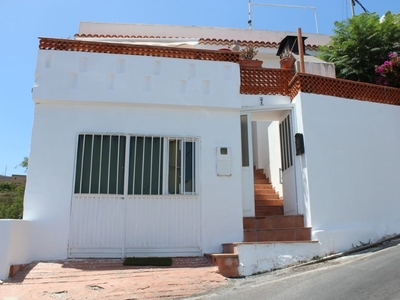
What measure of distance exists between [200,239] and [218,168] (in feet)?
4.76

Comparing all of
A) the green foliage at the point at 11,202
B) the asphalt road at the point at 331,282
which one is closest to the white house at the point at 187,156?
the asphalt road at the point at 331,282

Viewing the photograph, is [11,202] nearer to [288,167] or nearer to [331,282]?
[288,167]

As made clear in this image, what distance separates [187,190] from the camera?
7.27 metres

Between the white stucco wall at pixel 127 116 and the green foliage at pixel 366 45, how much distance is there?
3.69 m

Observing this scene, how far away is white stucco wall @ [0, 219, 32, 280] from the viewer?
18.1 feet

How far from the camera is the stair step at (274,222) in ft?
23.9

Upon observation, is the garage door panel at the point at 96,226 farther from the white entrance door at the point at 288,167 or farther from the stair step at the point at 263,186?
the stair step at the point at 263,186

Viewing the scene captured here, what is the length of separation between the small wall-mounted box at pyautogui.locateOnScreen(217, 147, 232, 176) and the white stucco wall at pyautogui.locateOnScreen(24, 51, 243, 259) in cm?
10

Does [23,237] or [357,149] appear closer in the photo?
[23,237]

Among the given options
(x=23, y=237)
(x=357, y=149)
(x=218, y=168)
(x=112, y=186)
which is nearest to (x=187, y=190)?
(x=218, y=168)

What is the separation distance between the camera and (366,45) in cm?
978

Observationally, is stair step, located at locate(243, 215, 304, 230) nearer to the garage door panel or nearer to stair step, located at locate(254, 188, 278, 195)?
stair step, located at locate(254, 188, 278, 195)

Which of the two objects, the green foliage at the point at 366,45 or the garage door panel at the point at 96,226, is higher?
the green foliage at the point at 366,45

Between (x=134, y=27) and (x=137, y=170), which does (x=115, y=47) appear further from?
(x=134, y=27)
